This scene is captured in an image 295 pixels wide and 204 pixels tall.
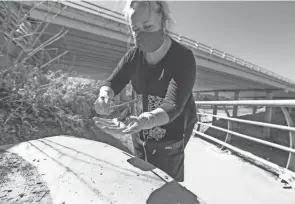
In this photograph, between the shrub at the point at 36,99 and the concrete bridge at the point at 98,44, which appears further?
the concrete bridge at the point at 98,44

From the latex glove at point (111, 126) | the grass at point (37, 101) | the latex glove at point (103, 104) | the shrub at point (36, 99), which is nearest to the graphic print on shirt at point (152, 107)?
the latex glove at point (103, 104)

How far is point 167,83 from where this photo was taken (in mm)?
973

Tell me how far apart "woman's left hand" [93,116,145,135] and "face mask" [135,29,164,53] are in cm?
43

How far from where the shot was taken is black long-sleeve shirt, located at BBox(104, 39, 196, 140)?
86cm

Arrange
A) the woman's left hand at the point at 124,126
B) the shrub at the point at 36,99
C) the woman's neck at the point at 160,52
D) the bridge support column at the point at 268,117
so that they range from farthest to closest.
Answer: the bridge support column at the point at 268,117 → the shrub at the point at 36,99 → the woman's neck at the point at 160,52 → the woman's left hand at the point at 124,126

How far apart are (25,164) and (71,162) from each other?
0.37 m

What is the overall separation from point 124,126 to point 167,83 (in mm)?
373

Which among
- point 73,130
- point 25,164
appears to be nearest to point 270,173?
point 25,164

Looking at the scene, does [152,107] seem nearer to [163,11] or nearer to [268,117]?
[163,11]

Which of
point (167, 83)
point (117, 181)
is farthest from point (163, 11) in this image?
point (117, 181)

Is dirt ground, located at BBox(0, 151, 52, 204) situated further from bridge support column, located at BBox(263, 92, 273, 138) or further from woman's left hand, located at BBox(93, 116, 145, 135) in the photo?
bridge support column, located at BBox(263, 92, 273, 138)

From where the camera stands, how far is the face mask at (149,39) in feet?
2.97

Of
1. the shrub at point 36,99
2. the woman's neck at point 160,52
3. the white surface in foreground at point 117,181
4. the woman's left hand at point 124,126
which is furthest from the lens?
the shrub at point 36,99

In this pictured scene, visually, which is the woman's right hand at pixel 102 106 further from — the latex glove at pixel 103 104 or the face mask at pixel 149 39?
the face mask at pixel 149 39
